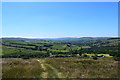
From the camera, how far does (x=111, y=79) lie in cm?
1478

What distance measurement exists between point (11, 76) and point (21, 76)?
99cm

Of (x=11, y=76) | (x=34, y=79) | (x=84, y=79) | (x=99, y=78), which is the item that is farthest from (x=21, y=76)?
(x=99, y=78)

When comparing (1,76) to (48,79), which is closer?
(48,79)

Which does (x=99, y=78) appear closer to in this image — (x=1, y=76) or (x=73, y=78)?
(x=73, y=78)

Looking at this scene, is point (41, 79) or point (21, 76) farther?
point (21, 76)

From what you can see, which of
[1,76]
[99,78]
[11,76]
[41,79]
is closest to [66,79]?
[41,79]

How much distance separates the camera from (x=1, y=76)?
601 inches

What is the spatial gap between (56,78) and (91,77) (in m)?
3.68

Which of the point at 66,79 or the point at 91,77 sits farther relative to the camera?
Result: the point at 91,77

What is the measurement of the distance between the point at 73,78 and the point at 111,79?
371 centimetres

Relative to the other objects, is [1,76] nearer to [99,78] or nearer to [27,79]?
[27,79]

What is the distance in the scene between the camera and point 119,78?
15.0 metres

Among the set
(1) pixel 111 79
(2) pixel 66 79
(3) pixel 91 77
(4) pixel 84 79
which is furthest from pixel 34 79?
(1) pixel 111 79

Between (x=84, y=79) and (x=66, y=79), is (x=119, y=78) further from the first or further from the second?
(x=66, y=79)
